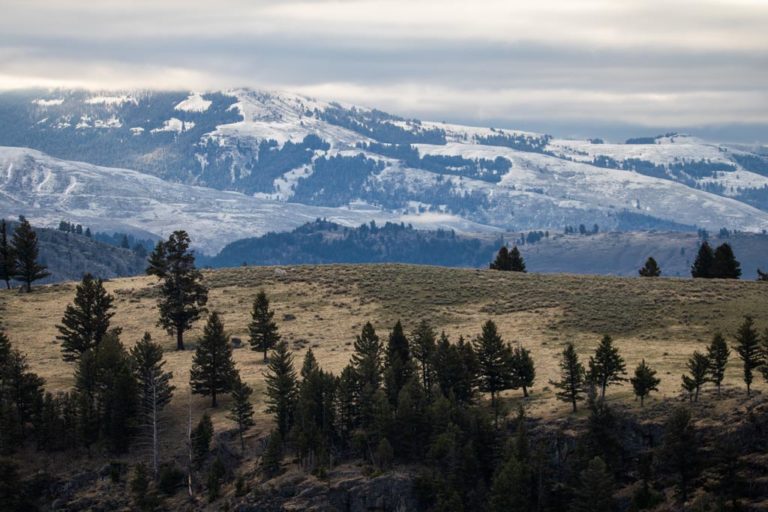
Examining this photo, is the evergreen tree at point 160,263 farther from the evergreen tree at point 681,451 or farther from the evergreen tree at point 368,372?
the evergreen tree at point 681,451

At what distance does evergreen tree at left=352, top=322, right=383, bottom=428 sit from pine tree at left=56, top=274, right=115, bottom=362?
30118 mm

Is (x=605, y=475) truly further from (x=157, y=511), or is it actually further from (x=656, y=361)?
(x=157, y=511)

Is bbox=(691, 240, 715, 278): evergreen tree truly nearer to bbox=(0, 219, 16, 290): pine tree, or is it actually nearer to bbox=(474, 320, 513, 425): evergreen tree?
bbox=(474, 320, 513, 425): evergreen tree

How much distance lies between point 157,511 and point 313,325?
141ft

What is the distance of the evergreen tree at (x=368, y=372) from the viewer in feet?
341

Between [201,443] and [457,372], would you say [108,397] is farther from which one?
[457,372]

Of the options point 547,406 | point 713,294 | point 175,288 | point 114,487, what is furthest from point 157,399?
point 713,294

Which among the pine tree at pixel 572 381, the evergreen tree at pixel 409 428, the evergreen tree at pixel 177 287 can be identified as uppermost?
the evergreen tree at pixel 177 287

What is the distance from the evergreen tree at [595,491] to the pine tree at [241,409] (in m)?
31.9

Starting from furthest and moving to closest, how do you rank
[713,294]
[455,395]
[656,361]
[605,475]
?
1. [713,294]
2. [656,361]
3. [455,395]
4. [605,475]

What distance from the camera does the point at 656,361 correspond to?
11550 cm

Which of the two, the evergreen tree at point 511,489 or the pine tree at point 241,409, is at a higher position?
the pine tree at point 241,409

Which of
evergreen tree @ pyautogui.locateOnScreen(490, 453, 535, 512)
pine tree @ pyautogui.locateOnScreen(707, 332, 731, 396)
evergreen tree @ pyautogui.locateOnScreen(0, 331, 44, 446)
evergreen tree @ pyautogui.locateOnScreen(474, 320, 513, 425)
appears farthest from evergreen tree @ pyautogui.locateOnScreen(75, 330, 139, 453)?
pine tree @ pyautogui.locateOnScreen(707, 332, 731, 396)

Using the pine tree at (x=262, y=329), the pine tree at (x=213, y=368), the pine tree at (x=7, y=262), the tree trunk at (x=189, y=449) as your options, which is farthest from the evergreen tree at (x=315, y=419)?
the pine tree at (x=7, y=262)
